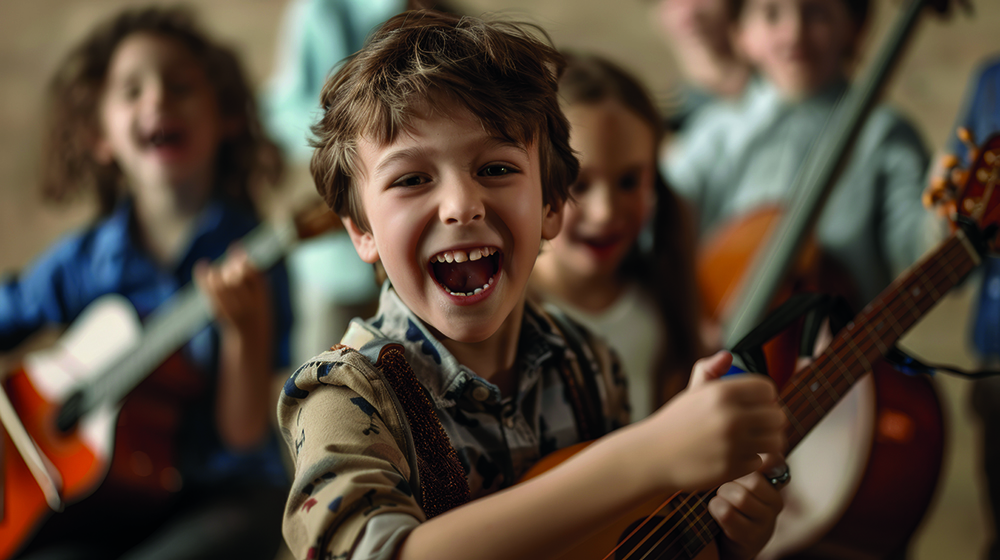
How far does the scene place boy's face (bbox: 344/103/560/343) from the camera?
38 cm

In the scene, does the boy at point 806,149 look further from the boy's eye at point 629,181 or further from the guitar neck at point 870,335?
the guitar neck at point 870,335

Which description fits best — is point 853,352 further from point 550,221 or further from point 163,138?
point 163,138

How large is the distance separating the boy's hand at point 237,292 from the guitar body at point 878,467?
74 centimetres

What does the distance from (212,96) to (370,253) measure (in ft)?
2.92

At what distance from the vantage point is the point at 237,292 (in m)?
1.01

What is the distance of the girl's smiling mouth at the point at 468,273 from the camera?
0.40 metres

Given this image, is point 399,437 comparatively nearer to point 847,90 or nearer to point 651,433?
point 651,433

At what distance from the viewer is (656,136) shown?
83 centimetres

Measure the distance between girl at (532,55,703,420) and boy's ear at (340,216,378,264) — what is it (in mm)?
316

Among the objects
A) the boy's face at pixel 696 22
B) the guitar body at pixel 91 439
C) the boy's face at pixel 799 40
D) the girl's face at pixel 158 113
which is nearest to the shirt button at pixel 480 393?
the guitar body at pixel 91 439

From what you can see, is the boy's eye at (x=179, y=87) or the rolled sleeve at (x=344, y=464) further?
the boy's eye at (x=179, y=87)

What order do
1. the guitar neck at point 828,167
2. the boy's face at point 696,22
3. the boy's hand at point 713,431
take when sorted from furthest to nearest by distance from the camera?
the boy's face at point 696,22 → the guitar neck at point 828,167 → the boy's hand at point 713,431

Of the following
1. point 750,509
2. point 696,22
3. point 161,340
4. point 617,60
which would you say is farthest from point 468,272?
point 696,22

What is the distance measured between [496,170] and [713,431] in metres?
0.18
